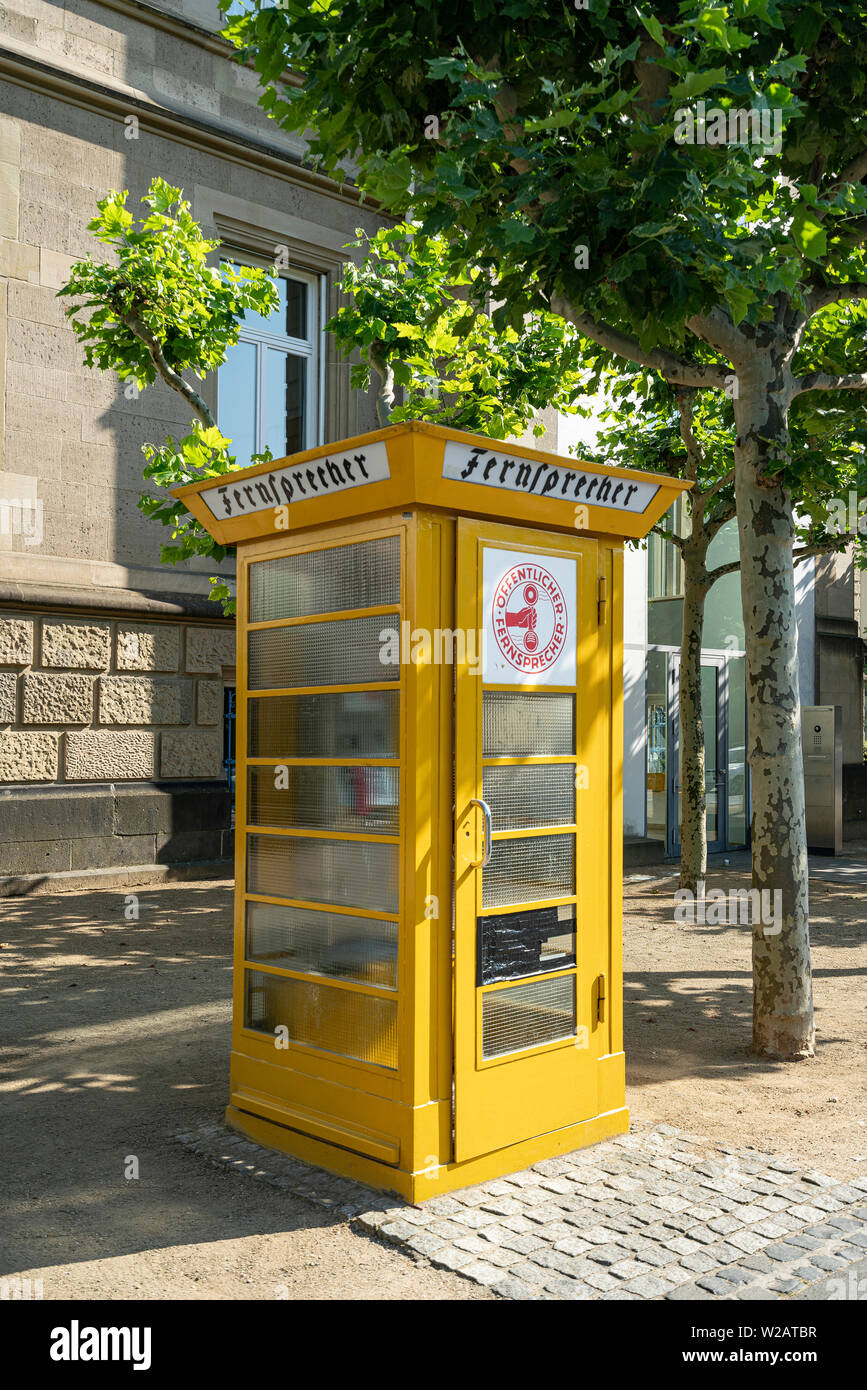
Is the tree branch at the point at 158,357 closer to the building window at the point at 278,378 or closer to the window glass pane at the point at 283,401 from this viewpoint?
the building window at the point at 278,378

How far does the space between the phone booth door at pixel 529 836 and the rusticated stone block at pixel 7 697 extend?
310 inches

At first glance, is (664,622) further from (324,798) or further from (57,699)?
(324,798)

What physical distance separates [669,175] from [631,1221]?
407 cm

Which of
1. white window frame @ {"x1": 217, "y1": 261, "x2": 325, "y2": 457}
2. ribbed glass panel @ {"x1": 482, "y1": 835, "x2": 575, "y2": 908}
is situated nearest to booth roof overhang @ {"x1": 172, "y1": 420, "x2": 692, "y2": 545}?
ribbed glass panel @ {"x1": 482, "y1": 835, "x2": 575, "y2": 908}

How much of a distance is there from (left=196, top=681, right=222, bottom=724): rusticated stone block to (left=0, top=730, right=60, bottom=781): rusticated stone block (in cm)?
172

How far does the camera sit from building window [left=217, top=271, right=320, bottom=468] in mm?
14344

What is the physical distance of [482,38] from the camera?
18.7ft

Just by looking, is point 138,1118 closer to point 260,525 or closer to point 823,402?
point 260,525

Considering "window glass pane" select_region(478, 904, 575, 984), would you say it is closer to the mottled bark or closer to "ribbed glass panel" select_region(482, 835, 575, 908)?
"ribbed glass panel" select_region(482, 835, 575, 908)

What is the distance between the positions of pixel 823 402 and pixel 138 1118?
642 centimetres

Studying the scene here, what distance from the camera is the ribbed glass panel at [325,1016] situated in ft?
14.2

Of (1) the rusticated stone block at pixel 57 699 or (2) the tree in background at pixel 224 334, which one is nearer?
(2) the tree in background at pixel 224 334

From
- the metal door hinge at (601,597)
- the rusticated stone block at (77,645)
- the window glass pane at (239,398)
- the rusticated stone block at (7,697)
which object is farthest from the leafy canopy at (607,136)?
the window glass pane at (239,398)

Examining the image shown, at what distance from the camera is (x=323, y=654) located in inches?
185
